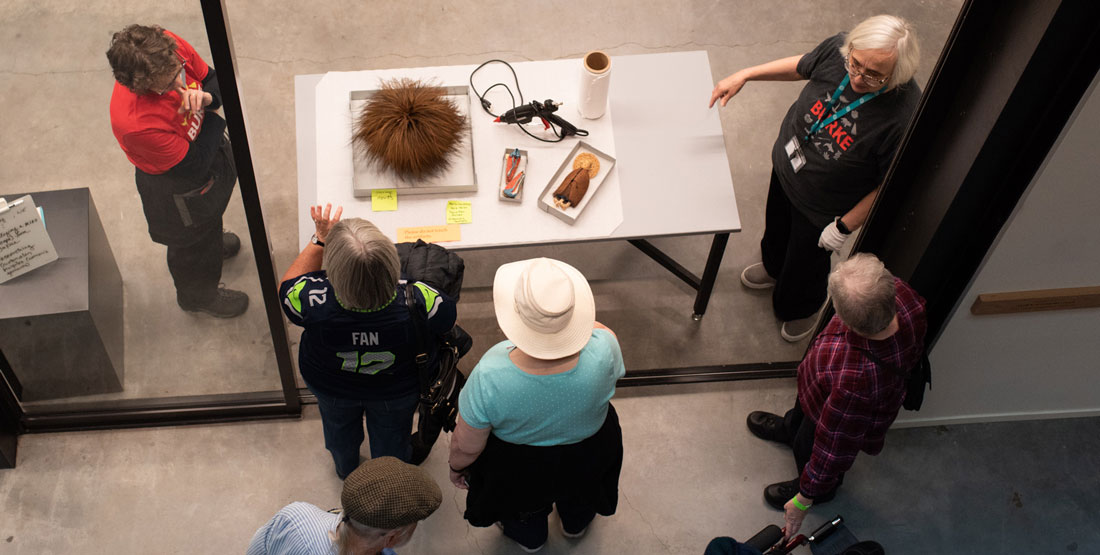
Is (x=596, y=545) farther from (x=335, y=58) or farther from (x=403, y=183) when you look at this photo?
(x=335, y=58)

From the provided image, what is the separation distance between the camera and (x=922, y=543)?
10.7 ft

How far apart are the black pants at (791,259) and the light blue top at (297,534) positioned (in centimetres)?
199

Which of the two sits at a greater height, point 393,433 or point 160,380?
point 393,433

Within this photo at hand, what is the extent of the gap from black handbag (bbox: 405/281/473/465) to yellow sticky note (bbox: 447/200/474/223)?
470 mm

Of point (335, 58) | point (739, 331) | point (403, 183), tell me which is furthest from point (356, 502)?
point (335, 58)

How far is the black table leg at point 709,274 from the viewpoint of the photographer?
3.39 m

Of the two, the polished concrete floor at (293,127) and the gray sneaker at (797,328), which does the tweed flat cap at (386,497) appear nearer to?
the polished concrete floor at (293,127)

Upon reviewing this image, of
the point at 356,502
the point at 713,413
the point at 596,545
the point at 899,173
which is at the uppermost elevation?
the point at 899,173

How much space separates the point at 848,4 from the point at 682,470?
2.86m

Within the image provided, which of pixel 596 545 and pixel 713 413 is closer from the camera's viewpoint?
pixel 596 545

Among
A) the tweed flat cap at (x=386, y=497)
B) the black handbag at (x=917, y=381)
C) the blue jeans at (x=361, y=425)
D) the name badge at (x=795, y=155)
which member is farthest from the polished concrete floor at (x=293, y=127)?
the tweed flat cap at (x=386, y=497)

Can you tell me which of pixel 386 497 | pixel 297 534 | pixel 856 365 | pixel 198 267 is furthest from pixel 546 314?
pixel 198 267

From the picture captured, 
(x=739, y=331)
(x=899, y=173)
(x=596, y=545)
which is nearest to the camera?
(x=899, y=173)

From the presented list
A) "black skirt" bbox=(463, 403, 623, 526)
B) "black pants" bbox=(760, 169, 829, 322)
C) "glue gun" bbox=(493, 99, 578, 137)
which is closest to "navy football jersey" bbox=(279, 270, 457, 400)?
"black skirt" bbox=(463, 403, 623, 526)
